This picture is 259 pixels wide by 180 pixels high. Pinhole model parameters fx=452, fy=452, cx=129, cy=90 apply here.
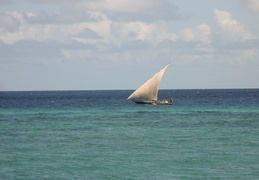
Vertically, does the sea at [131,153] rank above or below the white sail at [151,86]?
below

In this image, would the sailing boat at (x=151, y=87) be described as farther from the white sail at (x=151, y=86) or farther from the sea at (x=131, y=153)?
the sea at (x=131, y=153)

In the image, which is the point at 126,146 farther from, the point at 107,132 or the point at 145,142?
the point at 107,132

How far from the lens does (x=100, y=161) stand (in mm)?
31688

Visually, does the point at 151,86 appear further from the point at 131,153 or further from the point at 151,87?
the point at 131,153

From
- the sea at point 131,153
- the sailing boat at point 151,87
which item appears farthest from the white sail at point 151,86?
the sea at point 131,153

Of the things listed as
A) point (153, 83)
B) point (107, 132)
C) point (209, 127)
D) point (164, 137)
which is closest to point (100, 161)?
point (164, 137)

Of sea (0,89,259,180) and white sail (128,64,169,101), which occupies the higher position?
white sail (128,64,169,101)

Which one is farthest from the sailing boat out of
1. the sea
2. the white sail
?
the sea

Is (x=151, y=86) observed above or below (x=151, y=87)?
above

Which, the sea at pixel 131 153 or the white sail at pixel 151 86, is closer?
the sea at pixel 131 153

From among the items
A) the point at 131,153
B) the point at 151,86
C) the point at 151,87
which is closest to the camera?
the point at 131,153

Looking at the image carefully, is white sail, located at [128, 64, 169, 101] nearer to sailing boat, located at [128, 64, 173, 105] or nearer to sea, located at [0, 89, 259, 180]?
sailing boat, located at [128, 64, 173, 105]

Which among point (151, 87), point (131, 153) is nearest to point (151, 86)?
point (151, 87)

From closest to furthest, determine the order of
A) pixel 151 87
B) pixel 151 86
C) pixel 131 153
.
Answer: pixel 131 153, pixel 151 86, pixel 151 87
